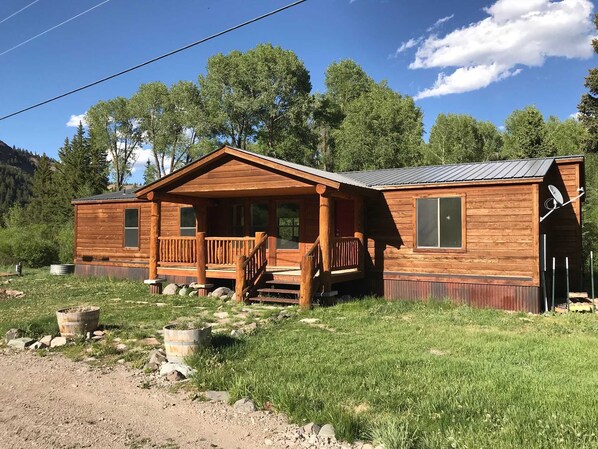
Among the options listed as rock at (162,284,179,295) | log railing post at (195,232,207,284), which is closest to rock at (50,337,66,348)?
log railing post at (195,232,207,284)

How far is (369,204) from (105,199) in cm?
1090

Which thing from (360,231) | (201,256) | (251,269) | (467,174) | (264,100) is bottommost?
(251,269)

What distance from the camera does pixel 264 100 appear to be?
3438 centimetres

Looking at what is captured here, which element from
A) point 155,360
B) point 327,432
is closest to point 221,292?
point 155,360

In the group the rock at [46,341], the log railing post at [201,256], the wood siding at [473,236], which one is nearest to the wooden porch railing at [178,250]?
the log railing post at [201,256]

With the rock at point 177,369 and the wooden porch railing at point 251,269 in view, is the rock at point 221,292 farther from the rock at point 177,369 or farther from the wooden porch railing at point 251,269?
the rock at point 177,369

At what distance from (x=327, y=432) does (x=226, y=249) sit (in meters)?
8.87

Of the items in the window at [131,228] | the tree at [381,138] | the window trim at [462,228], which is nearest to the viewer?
the window trim at [462,228]

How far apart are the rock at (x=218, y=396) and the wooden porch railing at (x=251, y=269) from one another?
6238mm

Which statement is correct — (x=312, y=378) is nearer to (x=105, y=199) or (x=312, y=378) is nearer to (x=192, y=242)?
(x=192, y=242)

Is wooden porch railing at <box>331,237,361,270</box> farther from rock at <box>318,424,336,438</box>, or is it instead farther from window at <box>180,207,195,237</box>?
rock at <box>318,424,336,438</box>

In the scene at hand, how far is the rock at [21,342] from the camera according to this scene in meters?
7.26

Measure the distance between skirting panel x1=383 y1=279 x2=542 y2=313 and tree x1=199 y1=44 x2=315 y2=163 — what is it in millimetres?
24381

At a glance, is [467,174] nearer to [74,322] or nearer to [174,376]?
[174,376]
